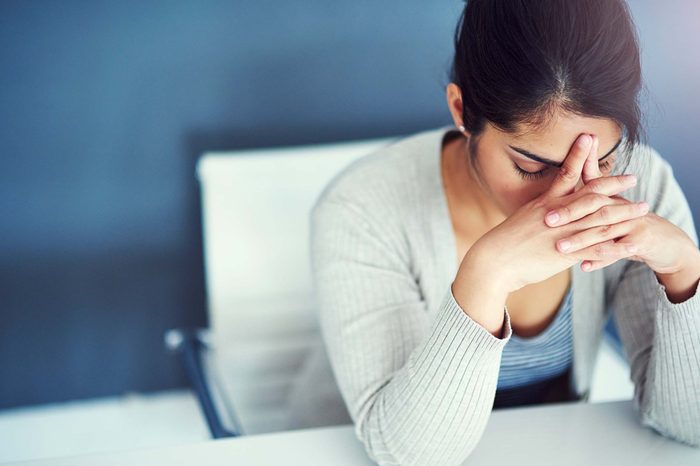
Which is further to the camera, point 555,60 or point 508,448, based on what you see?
point 508,448

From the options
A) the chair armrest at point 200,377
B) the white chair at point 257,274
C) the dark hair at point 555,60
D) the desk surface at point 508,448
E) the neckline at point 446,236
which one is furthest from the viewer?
the white chair at point 257,274

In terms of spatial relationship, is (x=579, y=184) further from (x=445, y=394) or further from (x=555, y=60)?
(x=445, y=394)

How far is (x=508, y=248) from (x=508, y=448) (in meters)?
0.27

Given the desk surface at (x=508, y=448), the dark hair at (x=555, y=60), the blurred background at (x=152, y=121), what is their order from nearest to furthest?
the dark hair at (x=555, y=60) → the desk surface at (x=508, y=448) → the blurred background at (x=152, y=121)

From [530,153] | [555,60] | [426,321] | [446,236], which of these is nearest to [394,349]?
[426,321]

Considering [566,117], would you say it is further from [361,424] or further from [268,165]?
[268,165]

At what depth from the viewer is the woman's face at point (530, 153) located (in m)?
0.91

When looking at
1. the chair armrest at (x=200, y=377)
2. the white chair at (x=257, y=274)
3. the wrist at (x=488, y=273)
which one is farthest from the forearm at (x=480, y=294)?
the white chair at (x=257, y=274)

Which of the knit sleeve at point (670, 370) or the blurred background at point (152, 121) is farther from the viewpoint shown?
the blurred background at point (152, 121)

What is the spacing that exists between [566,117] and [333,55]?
3.26 feet

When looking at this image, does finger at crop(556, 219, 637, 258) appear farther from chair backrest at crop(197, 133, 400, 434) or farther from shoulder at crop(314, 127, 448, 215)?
chair backrest at crop(197, 133, 400, 434)

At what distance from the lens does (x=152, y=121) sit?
1.79m

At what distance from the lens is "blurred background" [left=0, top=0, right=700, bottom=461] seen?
168 centimetres

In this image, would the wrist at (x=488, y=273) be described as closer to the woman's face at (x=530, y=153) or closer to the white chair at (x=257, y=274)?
the woman's face at (x=530, y=153)
